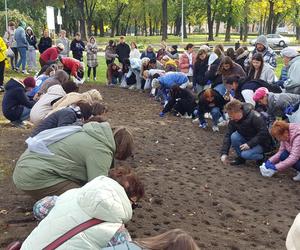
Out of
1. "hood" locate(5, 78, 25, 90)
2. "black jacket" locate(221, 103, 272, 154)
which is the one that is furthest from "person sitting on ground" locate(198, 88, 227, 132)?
"hood" locate(5, 78, 25, 90)

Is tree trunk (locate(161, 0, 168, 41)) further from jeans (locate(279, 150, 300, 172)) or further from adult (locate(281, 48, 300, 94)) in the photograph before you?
jeans (locate(279, 150, 300, 172))

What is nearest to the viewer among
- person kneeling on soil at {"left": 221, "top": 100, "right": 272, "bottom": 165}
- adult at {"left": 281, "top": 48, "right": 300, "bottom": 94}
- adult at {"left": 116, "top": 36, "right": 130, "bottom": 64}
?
person kneeling on soil at {"left": 221, "top": 100, "right": 272, "bottom": 165}

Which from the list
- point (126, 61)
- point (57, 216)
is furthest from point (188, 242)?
point (126, 61)

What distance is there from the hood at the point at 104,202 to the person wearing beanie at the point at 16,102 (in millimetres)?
6215

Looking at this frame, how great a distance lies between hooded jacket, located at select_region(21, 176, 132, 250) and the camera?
2.64m

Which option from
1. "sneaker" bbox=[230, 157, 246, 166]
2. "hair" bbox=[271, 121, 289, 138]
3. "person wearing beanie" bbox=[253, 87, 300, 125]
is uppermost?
"person wearing beanie" bbox=[253, 87, 300, 125]

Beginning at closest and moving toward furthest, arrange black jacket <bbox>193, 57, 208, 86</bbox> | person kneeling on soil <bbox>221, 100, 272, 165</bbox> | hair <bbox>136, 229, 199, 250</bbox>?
hair <bbox>136, 229, 199, 250</bbox> → person kneeling on soil <bbox>221, 100, 272, 165</bbox> → black jacket <bbox>193, 57, 208, 86</bbox>

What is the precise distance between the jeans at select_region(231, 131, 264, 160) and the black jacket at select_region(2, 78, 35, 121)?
155 inches

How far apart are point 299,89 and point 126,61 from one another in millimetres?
7752

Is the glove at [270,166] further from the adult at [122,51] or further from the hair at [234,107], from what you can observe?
the adult at [122,51]

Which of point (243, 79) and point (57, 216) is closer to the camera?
point (57, 216)

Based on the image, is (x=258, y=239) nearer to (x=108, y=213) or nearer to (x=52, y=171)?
(x=52, y=171)

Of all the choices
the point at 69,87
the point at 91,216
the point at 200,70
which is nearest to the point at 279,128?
the point at 69,87

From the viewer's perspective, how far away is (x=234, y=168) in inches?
281
